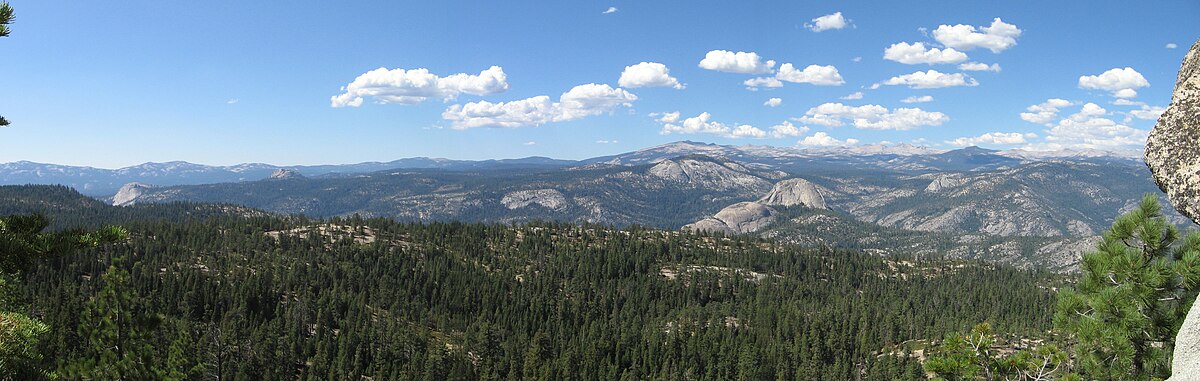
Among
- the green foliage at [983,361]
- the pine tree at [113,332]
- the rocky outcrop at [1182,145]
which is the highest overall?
the rocky outcrop at [1182,145]

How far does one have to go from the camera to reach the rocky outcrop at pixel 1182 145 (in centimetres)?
1381

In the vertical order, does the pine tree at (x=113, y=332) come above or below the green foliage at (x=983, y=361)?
below

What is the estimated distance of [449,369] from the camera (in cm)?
14150

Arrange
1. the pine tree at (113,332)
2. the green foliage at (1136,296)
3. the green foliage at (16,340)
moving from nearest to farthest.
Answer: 1. the green foliage at (16,340)
2. the green foliage at (1136,296)
3. the pine tree at (113,332)

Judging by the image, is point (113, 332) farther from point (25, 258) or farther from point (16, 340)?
point (16, 340)

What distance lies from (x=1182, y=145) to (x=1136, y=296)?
5.60m

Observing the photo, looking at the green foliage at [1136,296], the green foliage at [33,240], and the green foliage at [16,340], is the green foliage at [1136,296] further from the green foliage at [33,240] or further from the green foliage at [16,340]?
the green foliage at [33,240]

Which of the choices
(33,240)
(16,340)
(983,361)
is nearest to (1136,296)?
(983,361)

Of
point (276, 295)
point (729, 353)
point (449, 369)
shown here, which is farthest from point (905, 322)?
point (276, 295)

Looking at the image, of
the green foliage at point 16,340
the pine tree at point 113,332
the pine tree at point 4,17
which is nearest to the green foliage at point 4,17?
the pine tree at point 4,17

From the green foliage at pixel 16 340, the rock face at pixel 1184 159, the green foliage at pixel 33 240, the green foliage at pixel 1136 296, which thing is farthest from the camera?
the green foliage at pixel 1136 296

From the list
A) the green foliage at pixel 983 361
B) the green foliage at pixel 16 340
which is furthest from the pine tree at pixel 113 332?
the green foliage at pixel 983 361

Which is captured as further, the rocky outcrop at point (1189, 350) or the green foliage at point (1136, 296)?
the green foliage at point (1136, 296)

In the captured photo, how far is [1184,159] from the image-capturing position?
14000 mm
